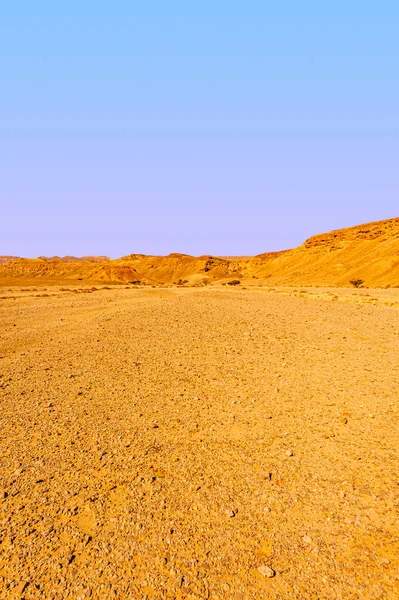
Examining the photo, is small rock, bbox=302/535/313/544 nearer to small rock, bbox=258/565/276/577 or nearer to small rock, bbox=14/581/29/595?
small rock, bbox=258/565/276/577

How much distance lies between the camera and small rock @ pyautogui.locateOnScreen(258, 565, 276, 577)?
3.97m

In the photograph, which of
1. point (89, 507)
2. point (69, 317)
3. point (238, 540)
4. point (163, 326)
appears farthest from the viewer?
point (69, 317)

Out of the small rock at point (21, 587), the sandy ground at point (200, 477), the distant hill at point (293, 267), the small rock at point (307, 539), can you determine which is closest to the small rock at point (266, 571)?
the sandy ground at point (200, 477)

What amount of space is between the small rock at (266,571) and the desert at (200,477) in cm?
2

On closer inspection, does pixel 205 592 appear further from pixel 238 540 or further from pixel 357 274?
pixel 357 274

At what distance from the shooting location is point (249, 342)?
47.6 feet

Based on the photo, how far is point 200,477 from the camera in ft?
18.5

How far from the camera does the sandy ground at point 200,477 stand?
3986 millimetres

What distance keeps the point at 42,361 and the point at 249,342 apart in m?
7.05

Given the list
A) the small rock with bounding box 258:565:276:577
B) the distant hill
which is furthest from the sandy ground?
the distant hill

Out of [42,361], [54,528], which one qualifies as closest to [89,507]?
[54,528]

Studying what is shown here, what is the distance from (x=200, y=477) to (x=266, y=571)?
1.77m

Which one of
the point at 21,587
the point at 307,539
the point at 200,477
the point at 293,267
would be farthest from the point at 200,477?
the point at 293,267

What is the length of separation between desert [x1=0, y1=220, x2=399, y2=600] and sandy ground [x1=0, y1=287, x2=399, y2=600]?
0.02m
